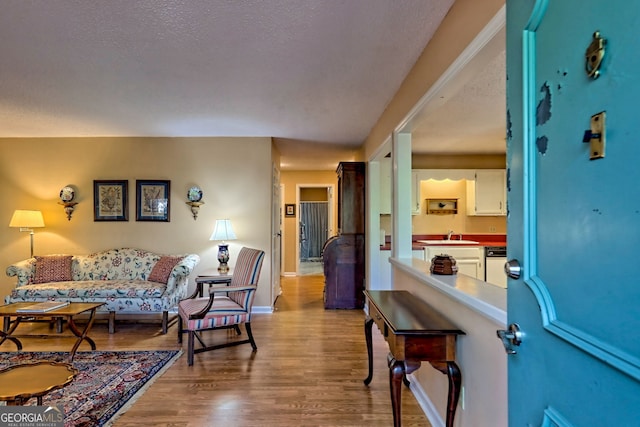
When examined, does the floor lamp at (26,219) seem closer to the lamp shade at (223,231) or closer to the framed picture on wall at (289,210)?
the lamp shade at (223,231)

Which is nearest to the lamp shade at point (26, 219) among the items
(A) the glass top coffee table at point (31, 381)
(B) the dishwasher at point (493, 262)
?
(A) the glass top coffee table at point (31, 381)

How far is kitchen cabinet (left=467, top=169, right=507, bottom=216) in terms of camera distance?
5332 mm

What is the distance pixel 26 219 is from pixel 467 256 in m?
5.80

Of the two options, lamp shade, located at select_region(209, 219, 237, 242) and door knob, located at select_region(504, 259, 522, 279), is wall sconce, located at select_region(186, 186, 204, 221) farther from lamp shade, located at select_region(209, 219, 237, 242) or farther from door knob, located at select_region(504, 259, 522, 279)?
door knob, located at select_region(504, 259, 522, 279)

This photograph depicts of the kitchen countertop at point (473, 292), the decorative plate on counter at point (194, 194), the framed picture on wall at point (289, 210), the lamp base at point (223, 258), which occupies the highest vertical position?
the decorative plate on counter at point (194, 194)

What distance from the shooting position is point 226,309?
10.9 ft

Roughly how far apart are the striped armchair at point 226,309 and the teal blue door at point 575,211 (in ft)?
9.06

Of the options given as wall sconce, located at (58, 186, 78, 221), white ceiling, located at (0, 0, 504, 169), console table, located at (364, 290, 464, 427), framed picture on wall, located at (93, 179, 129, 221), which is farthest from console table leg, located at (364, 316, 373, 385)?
wall sconce, located at (58, 186, 78, 221)

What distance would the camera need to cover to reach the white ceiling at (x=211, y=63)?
1.94 metres

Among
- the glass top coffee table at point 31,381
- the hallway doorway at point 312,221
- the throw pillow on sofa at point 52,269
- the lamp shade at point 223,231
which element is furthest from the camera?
the hallway doorway at point 312,221

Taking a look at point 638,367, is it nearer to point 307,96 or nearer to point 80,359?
point 307,96

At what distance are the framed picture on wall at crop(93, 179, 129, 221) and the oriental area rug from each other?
2.02 metres

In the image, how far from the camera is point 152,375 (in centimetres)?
279

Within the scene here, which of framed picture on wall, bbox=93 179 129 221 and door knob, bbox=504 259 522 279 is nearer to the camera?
door knob, bbox=504 259 522 279
